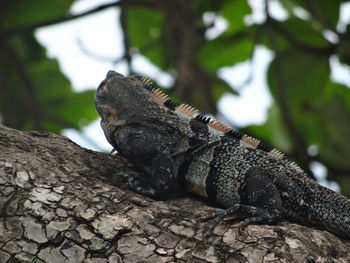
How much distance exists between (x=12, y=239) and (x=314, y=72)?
192 inches

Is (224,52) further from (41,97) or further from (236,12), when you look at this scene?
(41,97)

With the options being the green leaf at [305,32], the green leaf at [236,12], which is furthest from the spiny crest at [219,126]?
the green leaf at [236,12]

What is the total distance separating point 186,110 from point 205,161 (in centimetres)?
49

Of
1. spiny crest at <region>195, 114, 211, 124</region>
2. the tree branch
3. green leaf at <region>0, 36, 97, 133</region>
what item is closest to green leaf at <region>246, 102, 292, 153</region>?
green leaf at <region>0, 36, 97, 133</region>

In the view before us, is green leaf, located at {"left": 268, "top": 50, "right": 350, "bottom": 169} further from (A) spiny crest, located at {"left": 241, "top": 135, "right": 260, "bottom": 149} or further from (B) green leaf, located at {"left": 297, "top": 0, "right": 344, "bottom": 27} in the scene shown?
(A) spiny crest, located at {"left": 241, "top": 135, "right": 260, "bottom": 149}

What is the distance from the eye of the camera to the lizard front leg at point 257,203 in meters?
5.08

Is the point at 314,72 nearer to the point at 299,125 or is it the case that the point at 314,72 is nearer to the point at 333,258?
the point at 299,125

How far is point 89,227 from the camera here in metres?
4.55

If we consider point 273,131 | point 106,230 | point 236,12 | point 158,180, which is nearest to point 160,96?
point 158,180

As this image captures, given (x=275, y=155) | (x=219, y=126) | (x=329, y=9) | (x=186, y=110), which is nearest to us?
(x=275, y=155)

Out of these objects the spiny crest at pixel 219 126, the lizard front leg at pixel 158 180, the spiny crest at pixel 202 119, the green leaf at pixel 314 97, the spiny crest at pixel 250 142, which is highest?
the green leaf at pixel 314 97

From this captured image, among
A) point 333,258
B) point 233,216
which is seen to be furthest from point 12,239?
point 333,258

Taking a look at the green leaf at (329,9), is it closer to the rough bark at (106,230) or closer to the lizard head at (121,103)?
the lizard head at (121,103)

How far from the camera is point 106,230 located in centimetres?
456
